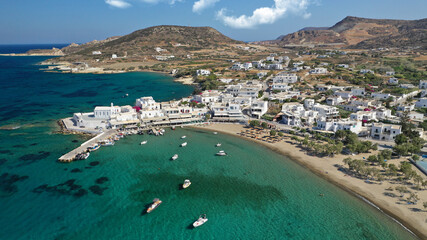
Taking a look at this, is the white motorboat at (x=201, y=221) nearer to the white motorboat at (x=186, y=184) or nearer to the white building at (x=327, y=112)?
the white motorboat at (x=186, y=184)

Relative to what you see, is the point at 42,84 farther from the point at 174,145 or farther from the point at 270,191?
the point at 270,191

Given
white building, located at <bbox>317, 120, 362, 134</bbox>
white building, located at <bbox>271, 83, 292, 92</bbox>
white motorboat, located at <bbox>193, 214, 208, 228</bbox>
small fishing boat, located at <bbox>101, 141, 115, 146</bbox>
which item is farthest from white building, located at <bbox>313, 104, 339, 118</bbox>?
small fishing boat, located at <bbox>101, 141, 115, 146</bbox>

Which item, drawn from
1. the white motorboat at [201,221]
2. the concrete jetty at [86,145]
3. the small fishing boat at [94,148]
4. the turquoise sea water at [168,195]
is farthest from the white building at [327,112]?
the small fishing boat at [94,148]

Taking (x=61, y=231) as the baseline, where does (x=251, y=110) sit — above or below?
above

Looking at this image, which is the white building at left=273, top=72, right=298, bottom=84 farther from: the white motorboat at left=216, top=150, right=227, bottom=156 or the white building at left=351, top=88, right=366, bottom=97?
the white motorboat at left=216, top=150, right=227, bottom=156

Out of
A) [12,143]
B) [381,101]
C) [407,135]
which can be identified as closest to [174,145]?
[12,143]
